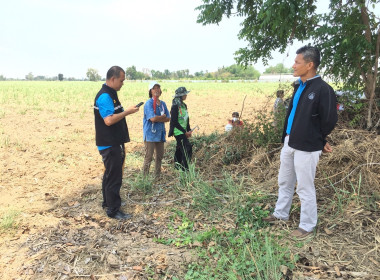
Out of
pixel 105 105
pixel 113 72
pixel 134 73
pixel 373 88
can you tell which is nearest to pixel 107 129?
pixel 105 105

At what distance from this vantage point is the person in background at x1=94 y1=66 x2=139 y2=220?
3.81 meters

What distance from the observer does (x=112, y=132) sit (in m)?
3.94

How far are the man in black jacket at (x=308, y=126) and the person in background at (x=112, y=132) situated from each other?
2050 millimetres

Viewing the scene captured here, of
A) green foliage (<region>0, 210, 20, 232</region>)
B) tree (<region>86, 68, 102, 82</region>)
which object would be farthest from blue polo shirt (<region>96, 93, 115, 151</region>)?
tree (<region>86, 68, 102, 82</region>)

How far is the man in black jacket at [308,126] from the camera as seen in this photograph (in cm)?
310

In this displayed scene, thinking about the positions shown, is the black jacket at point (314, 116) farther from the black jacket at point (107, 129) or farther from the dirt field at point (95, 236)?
the black jacket at point (107, 129)

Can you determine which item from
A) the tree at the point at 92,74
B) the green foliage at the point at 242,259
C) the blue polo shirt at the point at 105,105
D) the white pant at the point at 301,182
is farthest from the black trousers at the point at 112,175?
the tree at the point at 92,74

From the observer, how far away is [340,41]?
4.95 m

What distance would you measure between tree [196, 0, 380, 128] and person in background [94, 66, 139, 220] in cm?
254

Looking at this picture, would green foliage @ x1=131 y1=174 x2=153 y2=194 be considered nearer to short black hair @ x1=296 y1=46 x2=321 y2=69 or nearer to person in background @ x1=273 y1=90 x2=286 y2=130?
person in background @ x1=273 y1=90 x2=286 y2=130

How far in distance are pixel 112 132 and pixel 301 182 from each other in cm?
243

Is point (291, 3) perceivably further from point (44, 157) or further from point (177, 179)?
point (44, 157)

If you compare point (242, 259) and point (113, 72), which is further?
point (113, 72)

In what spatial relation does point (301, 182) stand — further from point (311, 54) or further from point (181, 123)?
point (181, 123)
